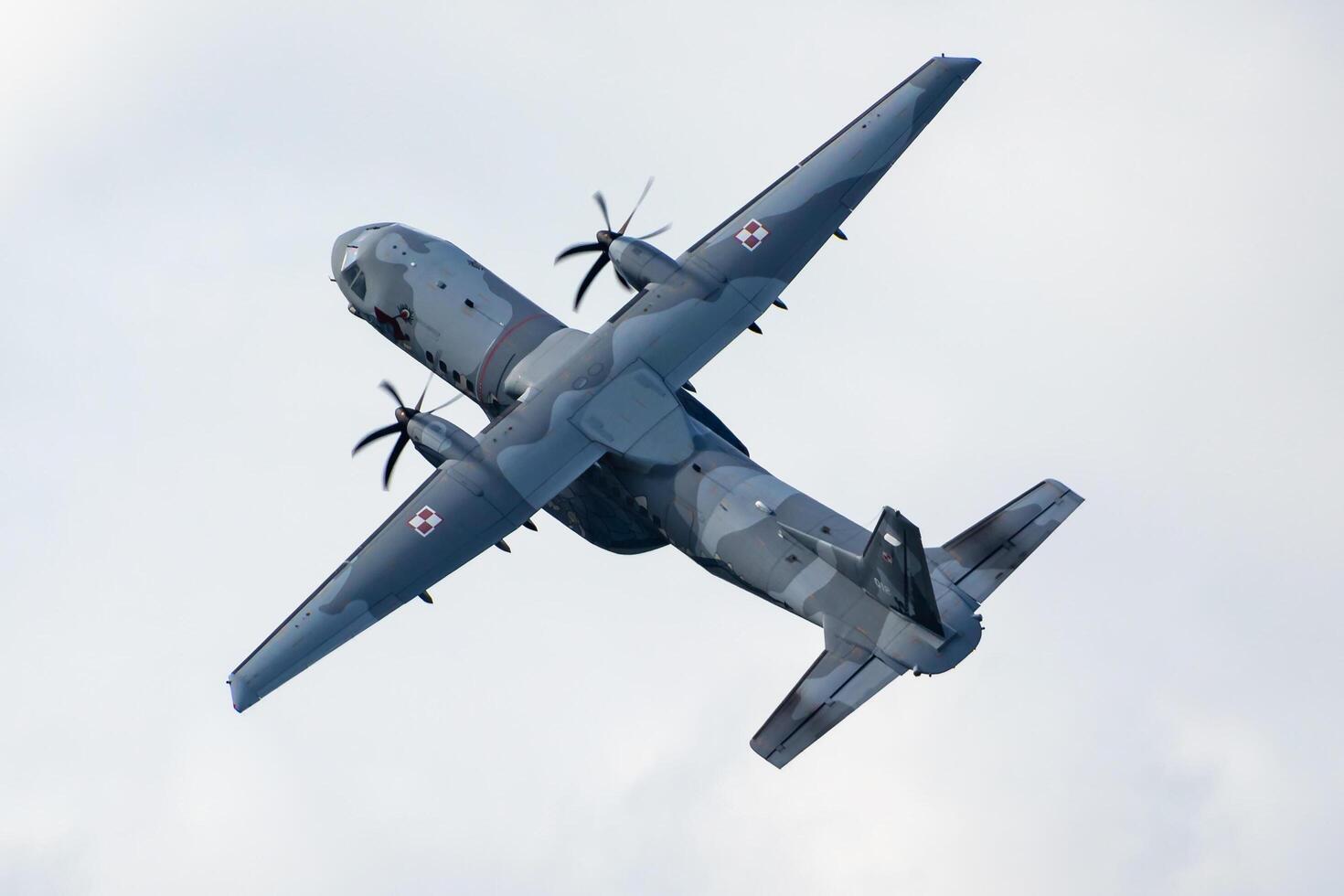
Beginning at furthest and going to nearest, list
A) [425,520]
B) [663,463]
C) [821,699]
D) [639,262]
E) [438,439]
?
1. [639,262]
2. [663,463]
3. [438,439]
4. [425,520]
5. [821,699]

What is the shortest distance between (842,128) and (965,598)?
16.2m

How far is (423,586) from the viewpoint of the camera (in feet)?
180

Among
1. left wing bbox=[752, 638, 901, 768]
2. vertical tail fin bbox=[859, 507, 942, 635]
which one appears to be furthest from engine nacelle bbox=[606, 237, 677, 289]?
left wing bbox=[752, 638, 901, 768]

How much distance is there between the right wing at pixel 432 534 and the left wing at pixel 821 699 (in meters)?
8.45

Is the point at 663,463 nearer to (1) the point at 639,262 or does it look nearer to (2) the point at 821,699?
(1) the point at 639,262

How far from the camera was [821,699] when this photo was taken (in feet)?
171

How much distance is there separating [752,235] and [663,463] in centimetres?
756

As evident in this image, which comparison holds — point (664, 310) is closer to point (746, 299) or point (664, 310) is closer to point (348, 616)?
point (746, 299)

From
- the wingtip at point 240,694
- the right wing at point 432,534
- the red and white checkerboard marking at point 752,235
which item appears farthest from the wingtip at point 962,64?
the wingtip at point 240,694

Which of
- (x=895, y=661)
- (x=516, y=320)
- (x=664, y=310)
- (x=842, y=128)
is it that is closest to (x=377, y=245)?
(x=516, y=320)

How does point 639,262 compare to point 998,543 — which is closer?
point 998,543

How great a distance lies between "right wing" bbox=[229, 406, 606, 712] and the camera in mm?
53719

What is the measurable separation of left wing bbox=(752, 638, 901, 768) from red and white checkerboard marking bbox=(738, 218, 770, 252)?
12638 mm

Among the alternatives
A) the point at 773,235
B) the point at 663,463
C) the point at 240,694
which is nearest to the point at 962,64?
the point at 773,235
